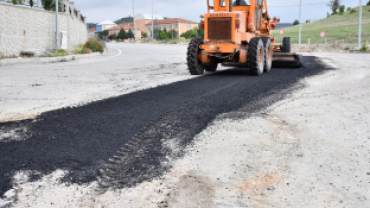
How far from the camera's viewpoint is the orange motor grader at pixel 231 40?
1144 centimetres

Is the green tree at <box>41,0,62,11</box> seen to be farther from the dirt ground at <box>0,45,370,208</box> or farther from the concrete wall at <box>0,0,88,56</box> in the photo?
the dirt ground at <box>0,45,370,208</box>

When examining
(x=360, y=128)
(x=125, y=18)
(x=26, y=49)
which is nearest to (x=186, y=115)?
(x=360, y=128)

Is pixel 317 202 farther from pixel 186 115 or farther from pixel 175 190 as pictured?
pixel 186 115

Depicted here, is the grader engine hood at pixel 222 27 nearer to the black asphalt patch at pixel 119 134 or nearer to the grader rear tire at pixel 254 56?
the grader rear tire at pixel 254 56

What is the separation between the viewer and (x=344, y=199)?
3.36 m

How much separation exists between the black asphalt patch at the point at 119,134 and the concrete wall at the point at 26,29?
14.5m

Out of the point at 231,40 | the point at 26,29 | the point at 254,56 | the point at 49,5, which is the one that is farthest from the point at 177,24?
the point at 254,56

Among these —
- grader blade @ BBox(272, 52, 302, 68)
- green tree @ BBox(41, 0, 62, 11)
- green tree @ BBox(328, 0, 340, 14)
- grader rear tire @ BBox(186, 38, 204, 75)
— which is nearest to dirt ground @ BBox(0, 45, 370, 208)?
grader rear tire @ BBox(186, 38, 204, 75)

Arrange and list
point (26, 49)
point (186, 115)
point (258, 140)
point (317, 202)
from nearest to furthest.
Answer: point (317, 202) → point (258, 140) → point (186, 115) → point (26, 49)

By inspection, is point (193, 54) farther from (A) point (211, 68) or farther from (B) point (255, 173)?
(B) point (255, 173)

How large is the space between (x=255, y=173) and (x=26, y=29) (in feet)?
69.6

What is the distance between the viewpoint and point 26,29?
22.0 metres

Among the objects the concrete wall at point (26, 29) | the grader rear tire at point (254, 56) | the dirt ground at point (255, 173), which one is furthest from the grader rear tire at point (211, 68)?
the concrete wall at point (26, 29)

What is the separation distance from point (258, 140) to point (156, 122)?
5.43 feet
